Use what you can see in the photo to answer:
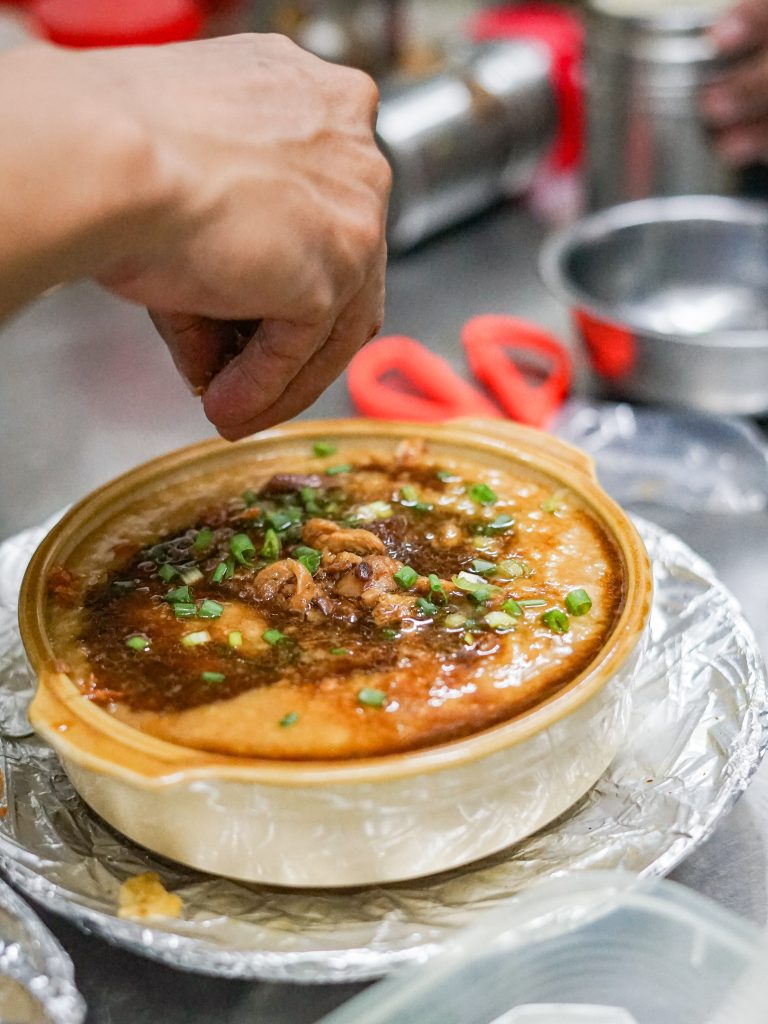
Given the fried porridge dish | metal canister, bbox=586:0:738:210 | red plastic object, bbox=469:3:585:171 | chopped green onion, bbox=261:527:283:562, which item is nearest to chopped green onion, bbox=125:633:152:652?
the fried porridge dish

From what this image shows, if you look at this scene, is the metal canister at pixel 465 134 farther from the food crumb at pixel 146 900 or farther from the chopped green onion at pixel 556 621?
the food crumb at pixel 146 900

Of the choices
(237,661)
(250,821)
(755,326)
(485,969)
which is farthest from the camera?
(755,326)

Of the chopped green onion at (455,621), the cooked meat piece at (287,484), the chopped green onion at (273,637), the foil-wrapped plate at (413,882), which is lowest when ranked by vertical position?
the foil-wrapped plate at (413,882)

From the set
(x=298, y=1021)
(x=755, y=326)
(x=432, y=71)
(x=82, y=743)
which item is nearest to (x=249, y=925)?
(x=298, y=1021)

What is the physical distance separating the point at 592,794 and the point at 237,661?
560mm

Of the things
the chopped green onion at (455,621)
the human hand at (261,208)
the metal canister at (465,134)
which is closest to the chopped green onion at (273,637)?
the chopped green onion at (455,621)

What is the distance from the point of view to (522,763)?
4.68ft

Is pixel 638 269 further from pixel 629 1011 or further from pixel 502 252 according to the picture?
pixel 629 1011

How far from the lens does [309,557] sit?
5.79 feet

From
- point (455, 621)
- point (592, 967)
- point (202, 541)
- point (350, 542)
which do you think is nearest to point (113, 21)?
point (202, 541)

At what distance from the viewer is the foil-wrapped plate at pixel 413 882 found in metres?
1.40

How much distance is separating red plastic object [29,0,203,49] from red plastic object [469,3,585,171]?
1.14 meters

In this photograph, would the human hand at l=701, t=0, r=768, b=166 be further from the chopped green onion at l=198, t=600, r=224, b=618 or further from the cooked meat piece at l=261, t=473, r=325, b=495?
the chopped green onion at l=198, t=600, r=224, b=618

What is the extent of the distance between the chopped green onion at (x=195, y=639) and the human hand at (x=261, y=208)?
0.34 metres
